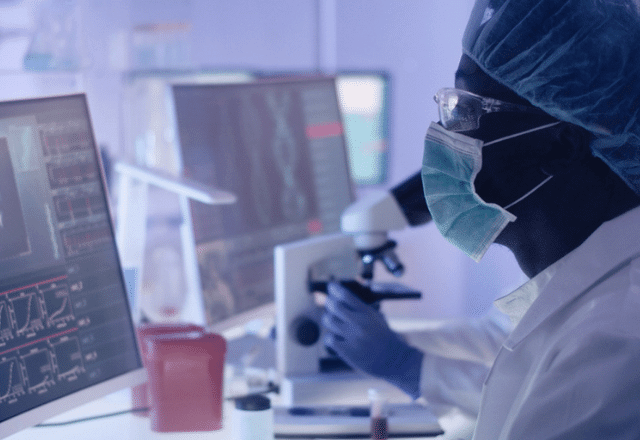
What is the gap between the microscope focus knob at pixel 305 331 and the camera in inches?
53.1

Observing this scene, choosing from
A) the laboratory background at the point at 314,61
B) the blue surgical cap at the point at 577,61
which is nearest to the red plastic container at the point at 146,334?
the blue surgical cap at the point at 577,61

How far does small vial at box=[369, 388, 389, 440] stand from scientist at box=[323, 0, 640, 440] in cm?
23

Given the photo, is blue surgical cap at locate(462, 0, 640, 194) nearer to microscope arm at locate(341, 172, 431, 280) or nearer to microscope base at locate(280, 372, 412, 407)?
microscope arm at locate(341, 172, 431, 280)

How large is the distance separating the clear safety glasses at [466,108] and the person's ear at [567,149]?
0.04 meters

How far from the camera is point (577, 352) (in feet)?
2.49

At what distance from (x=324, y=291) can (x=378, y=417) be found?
0.34 meters

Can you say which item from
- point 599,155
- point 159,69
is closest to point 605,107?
point 599,155

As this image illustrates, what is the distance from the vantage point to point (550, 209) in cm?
92

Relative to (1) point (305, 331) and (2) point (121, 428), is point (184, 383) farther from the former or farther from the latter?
(1) point (305, 331)

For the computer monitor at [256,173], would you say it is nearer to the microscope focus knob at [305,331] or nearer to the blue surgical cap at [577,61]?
the microscope focus knob at [305,331]

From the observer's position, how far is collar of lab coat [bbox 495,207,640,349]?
0.87 metres

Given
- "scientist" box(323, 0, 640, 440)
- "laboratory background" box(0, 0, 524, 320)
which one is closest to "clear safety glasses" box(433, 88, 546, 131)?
"scientist" box(323, 0, 640, 440)

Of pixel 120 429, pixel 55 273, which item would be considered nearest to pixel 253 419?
pixel 120 429

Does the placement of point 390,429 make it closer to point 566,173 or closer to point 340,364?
point 340,364
